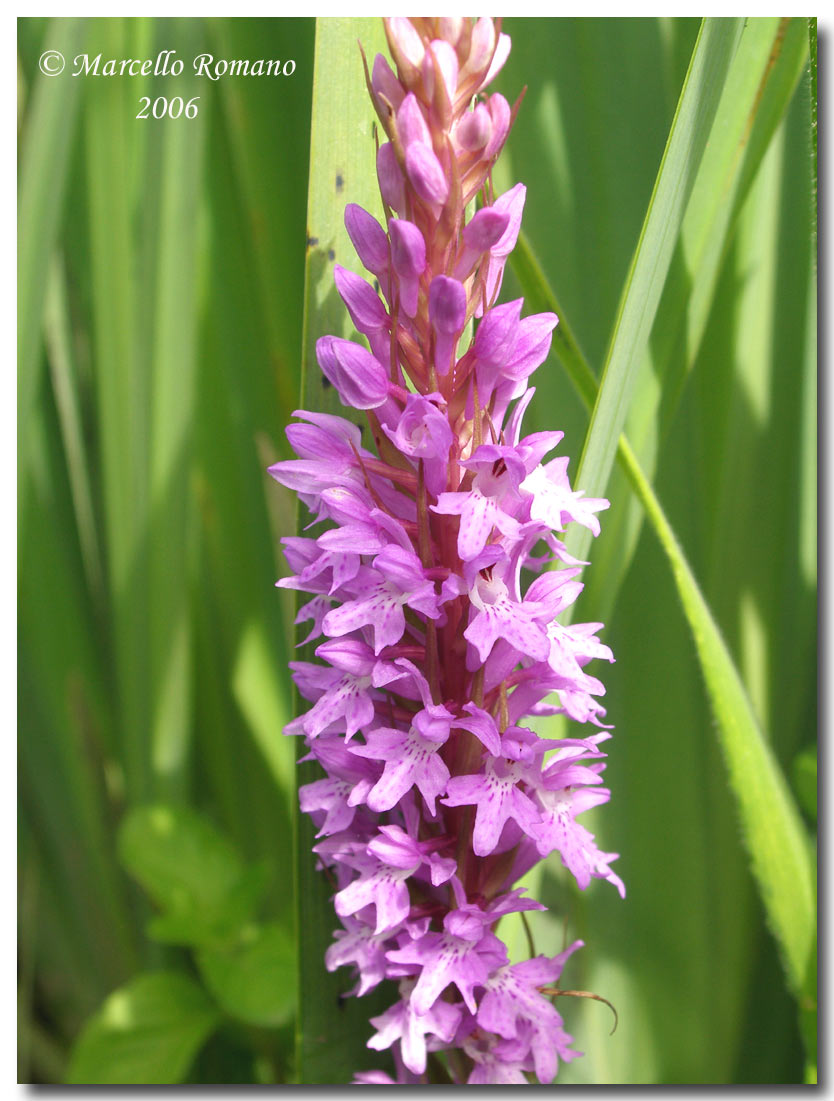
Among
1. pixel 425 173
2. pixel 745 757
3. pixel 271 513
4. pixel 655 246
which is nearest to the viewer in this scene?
pixel 425 173

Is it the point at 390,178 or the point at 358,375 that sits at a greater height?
the point at 390,178

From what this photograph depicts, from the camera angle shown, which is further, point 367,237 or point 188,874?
point 188,874

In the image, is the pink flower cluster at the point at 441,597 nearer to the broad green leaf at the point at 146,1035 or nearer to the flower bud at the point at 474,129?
the flower bud at the point at 474,129

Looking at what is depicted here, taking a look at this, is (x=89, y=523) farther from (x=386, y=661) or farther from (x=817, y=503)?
(x=817, y=503)

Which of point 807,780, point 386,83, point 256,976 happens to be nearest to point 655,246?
point 386,83

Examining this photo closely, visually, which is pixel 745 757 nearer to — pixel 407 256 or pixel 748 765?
pixel 748 765
